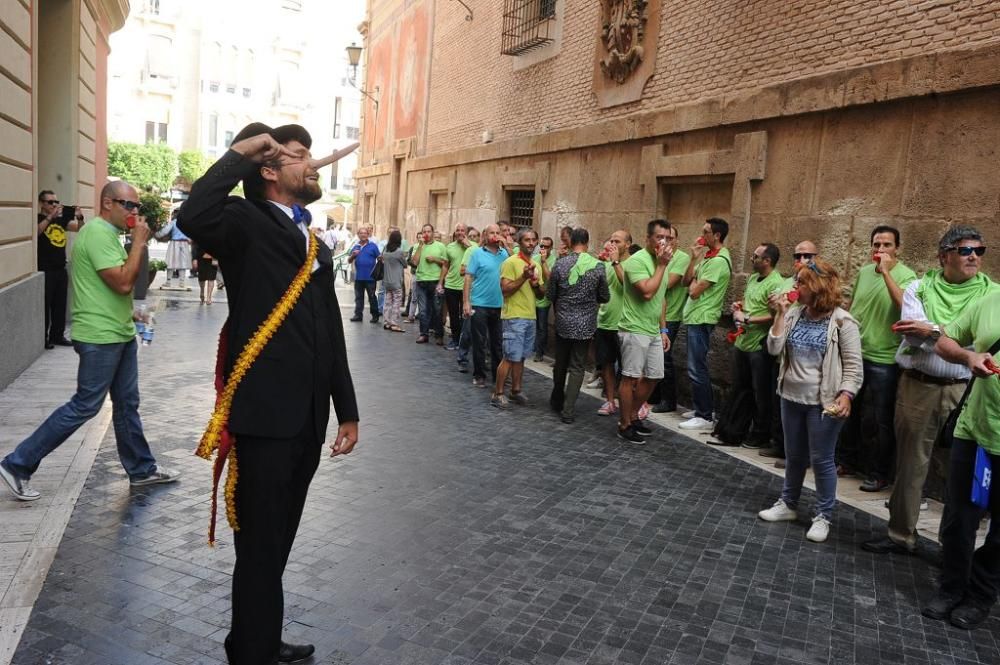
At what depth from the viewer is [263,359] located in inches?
113

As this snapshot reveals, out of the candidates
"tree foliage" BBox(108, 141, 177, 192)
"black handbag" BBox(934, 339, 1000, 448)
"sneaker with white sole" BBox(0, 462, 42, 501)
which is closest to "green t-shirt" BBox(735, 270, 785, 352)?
"black handbag" BBox(934, 339, 1000, 448)

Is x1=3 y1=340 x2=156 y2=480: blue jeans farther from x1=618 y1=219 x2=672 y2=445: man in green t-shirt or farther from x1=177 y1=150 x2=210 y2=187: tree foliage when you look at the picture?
x1=177 y1=150 x2=210 y2=187: tree foliage

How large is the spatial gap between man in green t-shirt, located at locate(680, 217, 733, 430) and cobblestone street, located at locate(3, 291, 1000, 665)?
1.48 meters

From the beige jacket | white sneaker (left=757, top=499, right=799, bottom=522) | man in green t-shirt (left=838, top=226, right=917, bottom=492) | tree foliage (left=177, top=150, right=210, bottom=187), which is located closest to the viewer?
the beige jacket

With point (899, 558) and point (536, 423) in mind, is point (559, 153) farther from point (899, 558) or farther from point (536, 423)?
point (899, 558)

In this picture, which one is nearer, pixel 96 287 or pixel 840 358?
pixel 96 287

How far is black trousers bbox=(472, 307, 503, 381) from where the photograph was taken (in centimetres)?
998

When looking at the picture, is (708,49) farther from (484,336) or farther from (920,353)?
(920,353)

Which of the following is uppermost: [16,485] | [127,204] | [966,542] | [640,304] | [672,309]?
[127,204]

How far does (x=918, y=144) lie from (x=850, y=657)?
4680 mm

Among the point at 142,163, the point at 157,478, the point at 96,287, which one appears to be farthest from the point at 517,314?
the point at 142,163

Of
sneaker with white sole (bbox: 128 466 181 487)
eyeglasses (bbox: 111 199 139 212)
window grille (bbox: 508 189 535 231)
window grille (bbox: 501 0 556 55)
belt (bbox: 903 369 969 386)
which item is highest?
window grille (bbox: 501 0 556 55)

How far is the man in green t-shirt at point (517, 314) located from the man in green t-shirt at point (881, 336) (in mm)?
3406

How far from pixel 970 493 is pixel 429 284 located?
396 inches
